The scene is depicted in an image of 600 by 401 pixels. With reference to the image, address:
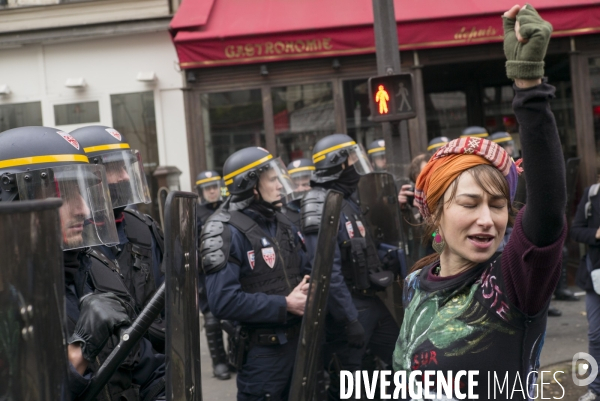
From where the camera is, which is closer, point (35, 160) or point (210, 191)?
point (35, 160)

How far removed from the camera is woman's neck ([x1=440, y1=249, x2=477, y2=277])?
218cm

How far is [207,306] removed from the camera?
6730 mm

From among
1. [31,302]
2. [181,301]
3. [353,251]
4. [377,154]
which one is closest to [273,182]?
[353,251]

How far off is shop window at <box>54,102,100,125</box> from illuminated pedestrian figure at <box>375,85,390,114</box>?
20.9 feet

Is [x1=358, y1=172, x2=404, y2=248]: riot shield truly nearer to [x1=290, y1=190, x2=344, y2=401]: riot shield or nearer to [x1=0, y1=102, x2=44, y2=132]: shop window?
[x1=290, y1=190, x2=344, y2=401]: riot shield

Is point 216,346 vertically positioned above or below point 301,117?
below

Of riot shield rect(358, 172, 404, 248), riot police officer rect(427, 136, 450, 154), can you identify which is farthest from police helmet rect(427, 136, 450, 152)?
riot shield rect(358, 172, 404, 248)

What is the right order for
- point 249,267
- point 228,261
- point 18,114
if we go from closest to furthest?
point 228,261 < point 249,267 < point 18,114

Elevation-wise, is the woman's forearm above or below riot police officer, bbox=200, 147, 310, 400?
above

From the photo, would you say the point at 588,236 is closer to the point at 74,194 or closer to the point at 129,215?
the point at 129,215

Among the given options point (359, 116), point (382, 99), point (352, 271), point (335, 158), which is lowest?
point (352, 271)

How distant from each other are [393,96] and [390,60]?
1.19ft

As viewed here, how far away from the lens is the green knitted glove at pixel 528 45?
1663 millimetres

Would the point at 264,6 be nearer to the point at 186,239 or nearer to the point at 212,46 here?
the point at 212,46
